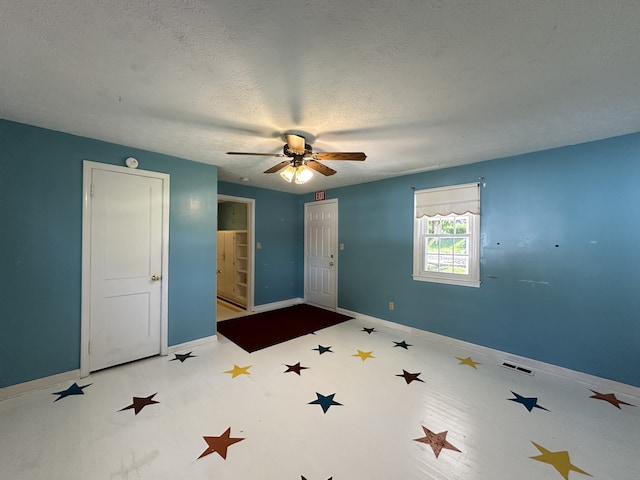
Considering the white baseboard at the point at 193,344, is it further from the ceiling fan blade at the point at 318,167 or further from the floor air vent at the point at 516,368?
the floor air vent at the point at 516,368

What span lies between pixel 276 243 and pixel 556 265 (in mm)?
4311

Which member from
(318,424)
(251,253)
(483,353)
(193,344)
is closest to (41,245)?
(193,344)

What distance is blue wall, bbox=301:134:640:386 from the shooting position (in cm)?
235

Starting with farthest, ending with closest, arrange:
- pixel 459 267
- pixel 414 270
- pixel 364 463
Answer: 1. pixel 414 270
2. pixel 459 267
3. pixel 364 463

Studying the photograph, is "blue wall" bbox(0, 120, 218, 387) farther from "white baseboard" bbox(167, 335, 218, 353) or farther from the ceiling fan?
the ceiling fan

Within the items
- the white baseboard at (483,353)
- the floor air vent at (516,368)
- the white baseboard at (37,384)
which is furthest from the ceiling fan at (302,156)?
the floor air vent at (516,368)

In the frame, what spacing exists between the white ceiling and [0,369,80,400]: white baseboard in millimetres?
2336

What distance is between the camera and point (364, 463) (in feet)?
5.11

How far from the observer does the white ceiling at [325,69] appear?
1.12 metres

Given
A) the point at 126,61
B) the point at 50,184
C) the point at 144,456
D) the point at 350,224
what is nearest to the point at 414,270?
the point at 350,224

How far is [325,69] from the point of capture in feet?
4.85

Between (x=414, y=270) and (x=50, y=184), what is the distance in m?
4.33

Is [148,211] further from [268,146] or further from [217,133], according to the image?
[268,146]

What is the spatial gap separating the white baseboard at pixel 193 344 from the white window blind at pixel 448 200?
3.39m
